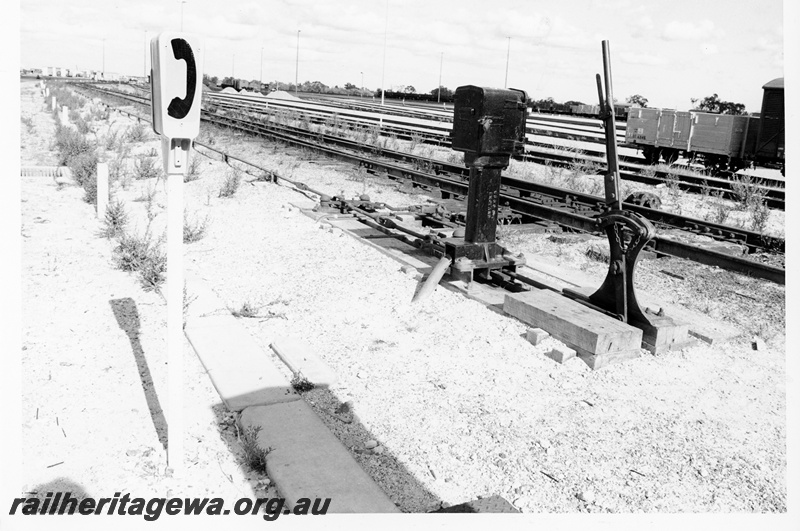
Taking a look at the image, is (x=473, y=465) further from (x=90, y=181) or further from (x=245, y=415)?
(x=90, y=181)

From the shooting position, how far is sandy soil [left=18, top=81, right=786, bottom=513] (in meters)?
3.85

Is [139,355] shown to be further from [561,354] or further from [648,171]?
[648,171]

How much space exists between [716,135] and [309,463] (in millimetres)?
19439

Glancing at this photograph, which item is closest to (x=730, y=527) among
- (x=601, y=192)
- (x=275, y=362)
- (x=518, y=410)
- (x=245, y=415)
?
(x=518, y=410)

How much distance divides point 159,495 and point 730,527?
2711mm

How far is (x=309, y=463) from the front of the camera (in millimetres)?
3873

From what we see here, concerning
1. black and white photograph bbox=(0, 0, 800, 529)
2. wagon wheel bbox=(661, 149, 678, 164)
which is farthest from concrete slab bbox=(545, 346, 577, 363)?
wagon wheel bbox=(661, 149, 678, 164)

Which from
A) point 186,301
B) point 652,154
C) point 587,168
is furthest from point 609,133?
point 652,154

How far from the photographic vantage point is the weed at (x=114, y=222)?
338 inches

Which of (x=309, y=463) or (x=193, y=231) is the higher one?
(x=193, y=231)

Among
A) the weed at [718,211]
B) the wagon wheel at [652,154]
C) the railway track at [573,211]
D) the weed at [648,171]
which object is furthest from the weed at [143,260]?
the wagon wheel at [652,154]

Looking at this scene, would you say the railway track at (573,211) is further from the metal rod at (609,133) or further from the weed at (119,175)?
the weed at (119,175)

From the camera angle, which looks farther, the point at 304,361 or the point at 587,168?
the point at 587,168

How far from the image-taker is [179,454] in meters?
3.71
